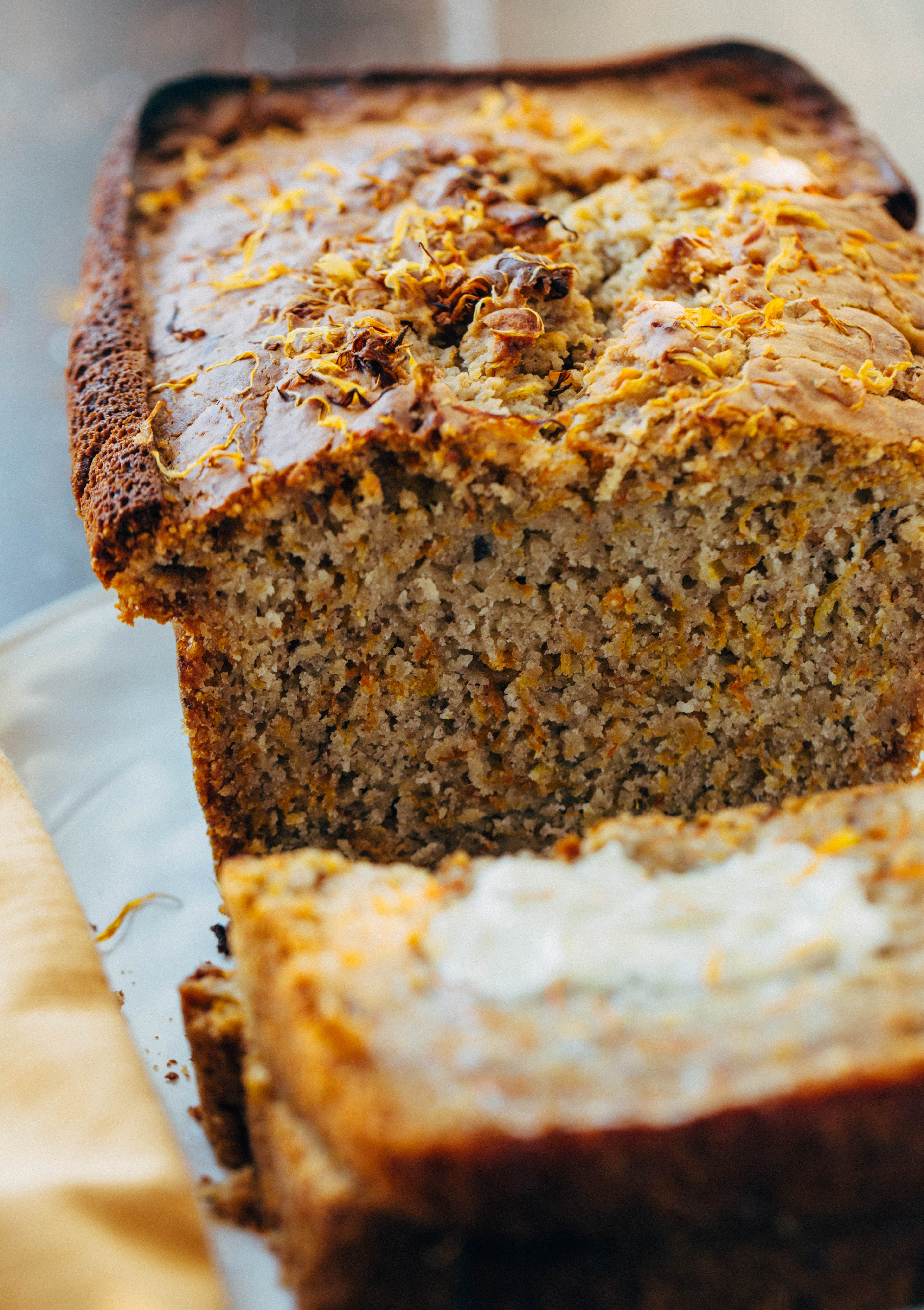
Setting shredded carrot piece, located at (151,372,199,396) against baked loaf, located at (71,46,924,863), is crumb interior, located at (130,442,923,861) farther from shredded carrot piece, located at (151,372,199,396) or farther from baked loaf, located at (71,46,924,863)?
shredded carrot piece, located at (151,372,199,396)

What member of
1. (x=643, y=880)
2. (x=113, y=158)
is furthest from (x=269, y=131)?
(x=643, y=880)

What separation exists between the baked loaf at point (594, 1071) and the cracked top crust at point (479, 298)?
0.78 meters

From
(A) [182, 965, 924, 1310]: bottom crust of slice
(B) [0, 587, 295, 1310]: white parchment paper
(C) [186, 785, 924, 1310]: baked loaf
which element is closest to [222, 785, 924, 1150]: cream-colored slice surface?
(C) [186, 785, 924, 1310]: baked loaf

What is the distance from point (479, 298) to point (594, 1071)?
153 cm

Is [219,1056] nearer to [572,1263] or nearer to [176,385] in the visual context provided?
[572,1263]

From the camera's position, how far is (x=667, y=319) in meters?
2.38

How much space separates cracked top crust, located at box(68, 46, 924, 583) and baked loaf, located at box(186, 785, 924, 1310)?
782mm

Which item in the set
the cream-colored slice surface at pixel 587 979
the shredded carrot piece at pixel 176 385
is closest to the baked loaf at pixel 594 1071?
the cream-colored slice surface at pixel 587 979

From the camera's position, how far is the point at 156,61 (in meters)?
4.97

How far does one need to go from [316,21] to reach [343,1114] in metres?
4.90

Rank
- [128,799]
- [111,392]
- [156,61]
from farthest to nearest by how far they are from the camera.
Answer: [156,61] < [128,799] < [111,392]

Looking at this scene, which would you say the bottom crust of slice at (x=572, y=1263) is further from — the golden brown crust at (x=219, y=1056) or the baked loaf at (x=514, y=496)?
the baked loaf at (x=514, y=496)

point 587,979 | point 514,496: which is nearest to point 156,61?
point 514,496

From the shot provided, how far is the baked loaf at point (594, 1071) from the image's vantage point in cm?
153
